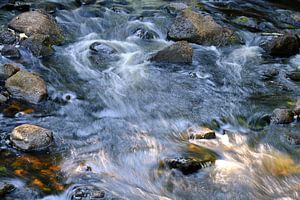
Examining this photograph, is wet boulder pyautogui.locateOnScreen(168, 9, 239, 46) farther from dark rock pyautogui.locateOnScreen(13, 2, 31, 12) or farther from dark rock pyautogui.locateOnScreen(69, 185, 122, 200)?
dark rock pyautogui.locateOnScreen(69, 185, 122, 200)

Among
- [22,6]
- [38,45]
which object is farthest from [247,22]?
[22,6]

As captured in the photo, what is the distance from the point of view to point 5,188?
15.9ft

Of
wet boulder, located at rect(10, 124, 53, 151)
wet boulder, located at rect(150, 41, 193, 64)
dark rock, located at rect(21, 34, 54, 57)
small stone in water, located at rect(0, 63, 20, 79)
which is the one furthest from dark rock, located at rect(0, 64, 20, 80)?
wet boulder, located at rect(150, 41, 193, 64)

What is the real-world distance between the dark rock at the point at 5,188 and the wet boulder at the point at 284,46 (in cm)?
649

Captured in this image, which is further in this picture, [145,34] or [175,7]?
[175,7]

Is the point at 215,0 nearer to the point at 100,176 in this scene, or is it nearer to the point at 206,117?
the point at 206,117

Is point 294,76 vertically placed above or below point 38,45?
below

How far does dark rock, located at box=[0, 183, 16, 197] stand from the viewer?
4805mm

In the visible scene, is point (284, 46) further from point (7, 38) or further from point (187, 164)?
point (7, 38)

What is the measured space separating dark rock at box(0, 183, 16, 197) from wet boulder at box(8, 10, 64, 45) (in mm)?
4704

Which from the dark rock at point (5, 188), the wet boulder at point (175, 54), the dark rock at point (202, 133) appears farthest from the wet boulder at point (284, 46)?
the dark rock at point (5, 188)

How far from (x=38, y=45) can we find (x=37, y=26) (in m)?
0.77

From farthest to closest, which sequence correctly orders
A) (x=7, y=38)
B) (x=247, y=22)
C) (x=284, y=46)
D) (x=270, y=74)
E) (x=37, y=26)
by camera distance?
(x=247, y=22) < (x=284, y=46) < (x=37, y=26) < (x=7, y=38) < (x=270, y=74)

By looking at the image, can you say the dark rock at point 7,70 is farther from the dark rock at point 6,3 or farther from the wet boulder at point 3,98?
the dark rock at point 6,3
